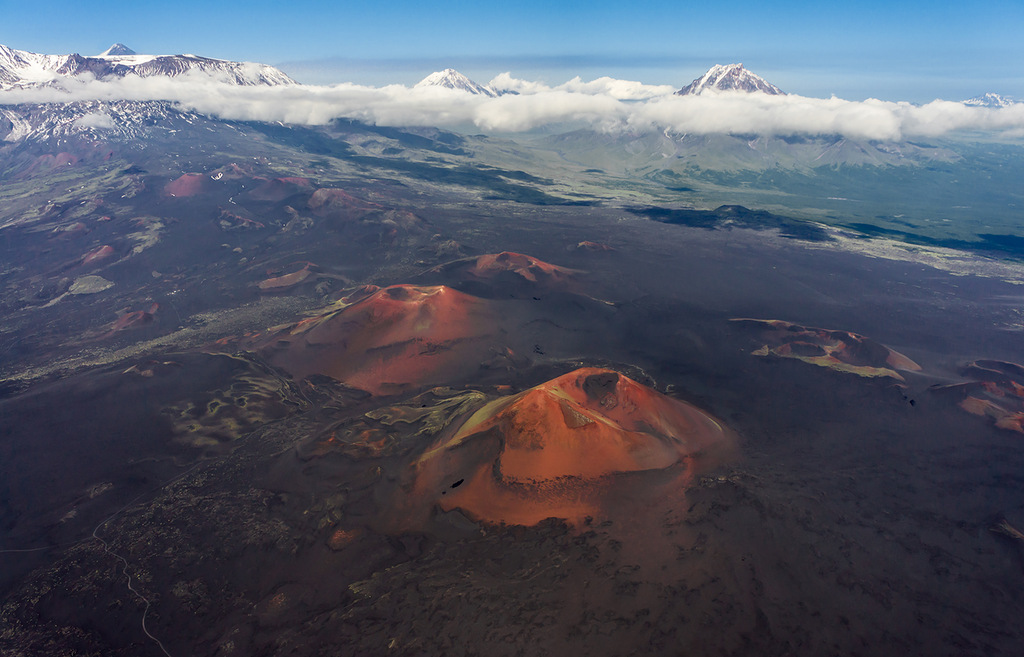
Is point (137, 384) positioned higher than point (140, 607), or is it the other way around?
point (137, 384)

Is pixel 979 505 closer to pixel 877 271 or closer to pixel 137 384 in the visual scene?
pixel 137 384

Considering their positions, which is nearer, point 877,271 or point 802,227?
A: point 877,271

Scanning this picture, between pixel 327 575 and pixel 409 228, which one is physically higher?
pixel 409 228

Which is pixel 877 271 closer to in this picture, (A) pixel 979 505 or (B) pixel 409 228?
(A) pixel 979 505

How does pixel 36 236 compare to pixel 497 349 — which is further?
pixel 36 236

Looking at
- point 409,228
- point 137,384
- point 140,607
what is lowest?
point 140,607

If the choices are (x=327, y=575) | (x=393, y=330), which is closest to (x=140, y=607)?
(x=327, y=575)

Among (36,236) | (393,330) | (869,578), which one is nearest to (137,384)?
(393,330)

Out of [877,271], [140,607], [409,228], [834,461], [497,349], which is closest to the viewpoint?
[140,607]

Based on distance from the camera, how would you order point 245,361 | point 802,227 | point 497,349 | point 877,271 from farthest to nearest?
point 802,227 → point 877,271 → point 497,349 → point 245,361
